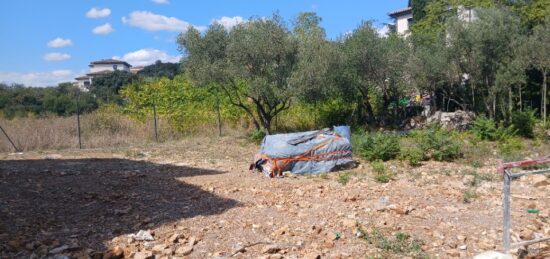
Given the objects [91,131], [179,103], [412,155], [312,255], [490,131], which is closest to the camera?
[312,255]

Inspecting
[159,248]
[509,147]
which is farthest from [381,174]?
[159,248]

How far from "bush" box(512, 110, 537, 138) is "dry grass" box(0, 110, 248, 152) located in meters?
8.44

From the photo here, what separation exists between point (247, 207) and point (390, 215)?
1.88 m

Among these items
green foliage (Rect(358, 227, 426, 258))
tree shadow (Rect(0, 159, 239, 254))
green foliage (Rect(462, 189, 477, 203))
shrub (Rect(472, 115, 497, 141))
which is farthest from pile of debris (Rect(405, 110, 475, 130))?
green foliage (Rect(358, 227, 426, 258))

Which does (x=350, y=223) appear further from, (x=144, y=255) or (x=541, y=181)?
(x=541, y=181)

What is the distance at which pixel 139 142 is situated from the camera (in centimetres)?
1541

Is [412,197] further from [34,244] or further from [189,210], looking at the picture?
[34,244]

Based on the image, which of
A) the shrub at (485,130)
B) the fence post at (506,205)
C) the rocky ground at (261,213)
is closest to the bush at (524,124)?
the shrub at (485,130)

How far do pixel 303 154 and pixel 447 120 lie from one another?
790cm

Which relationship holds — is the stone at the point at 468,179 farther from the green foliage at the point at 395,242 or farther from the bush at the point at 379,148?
the green foliage at the point at 395,242

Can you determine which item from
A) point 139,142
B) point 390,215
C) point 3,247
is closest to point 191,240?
point 3,247

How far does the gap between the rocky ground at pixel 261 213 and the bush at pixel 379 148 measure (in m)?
0.48

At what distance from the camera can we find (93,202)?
682cm

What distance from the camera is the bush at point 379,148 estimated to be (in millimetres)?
9969
